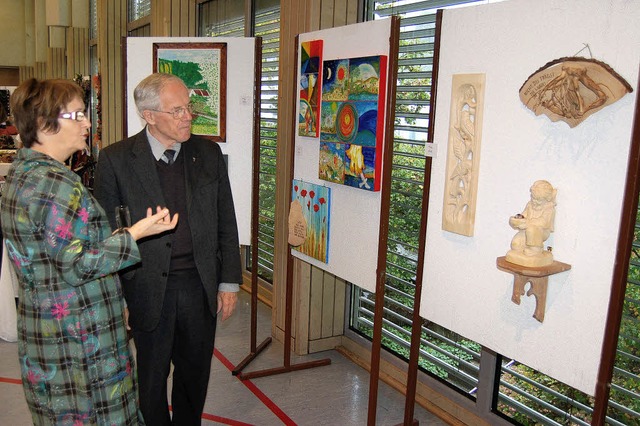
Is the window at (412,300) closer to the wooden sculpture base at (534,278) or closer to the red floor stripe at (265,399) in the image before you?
the wooden sculpture base at (534,278)

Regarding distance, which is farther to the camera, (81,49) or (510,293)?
(81,49)

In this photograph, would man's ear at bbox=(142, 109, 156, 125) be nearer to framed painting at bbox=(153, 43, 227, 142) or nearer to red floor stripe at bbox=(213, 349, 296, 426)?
framed painting at bbox=(153, 43, 227, 142)

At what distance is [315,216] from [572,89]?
160cm

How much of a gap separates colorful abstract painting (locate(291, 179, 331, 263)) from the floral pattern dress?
4.24ft

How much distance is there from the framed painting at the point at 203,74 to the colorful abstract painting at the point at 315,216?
75 centimetres

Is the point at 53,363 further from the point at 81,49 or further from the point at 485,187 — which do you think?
the point at 81,49

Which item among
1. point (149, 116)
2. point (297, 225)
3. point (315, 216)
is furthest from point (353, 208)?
point (149, 116)

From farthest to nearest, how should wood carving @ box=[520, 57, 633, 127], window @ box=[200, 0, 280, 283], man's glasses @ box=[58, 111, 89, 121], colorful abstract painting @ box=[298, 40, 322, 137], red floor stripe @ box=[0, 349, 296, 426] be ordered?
1. window @ box=[200, 0, 280, 283]
2. red floor stripe @ box=[0, 349, 296, 426]
3. colorful abstract painting @ box=[298, 40, 322, 137]
4. man's glasses @ box=[58, 111, 89, 121]
5. wood carving @ box=[520, 57, 633, 127]

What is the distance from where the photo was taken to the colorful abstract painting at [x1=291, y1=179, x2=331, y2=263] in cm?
308

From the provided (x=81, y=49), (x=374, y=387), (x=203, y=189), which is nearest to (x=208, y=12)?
(x=203, y=189)

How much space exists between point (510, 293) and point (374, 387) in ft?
3.20

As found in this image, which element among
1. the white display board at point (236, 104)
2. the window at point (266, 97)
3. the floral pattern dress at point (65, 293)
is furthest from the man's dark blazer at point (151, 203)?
the window at point (266, 97)

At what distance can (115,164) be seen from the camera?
241cm

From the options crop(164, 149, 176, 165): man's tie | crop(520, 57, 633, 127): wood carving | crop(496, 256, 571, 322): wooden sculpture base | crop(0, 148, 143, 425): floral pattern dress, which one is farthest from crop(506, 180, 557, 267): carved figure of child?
crop(164, 149, 176, 165): man's tie
